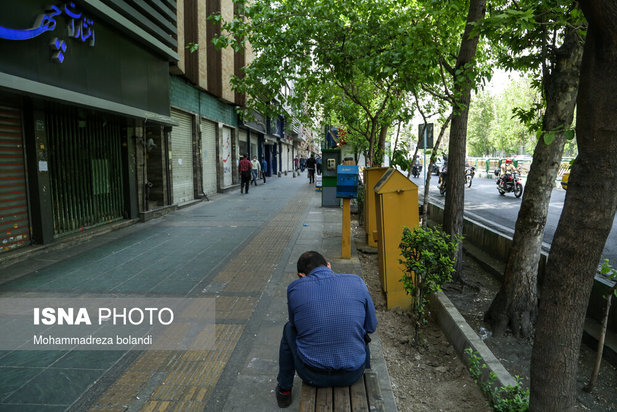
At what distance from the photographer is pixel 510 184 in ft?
61.4

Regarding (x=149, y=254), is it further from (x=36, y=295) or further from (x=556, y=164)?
(x=556, y=164)

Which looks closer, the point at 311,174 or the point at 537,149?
the point at 537,149

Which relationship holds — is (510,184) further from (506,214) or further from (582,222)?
(582,222)

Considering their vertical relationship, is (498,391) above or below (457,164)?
below

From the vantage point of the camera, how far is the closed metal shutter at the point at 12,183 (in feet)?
24.4

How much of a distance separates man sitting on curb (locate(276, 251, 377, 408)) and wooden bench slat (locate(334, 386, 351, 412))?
0.04 m

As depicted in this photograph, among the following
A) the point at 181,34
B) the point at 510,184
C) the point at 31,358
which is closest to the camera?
the point at 31,358

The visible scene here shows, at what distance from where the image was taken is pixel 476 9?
19.2 ft

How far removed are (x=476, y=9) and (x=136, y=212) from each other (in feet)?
31.8

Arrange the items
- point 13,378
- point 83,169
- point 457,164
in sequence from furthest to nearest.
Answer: point 83,169, point 457,164, point 13,378

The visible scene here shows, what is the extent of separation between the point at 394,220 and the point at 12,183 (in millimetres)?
6707

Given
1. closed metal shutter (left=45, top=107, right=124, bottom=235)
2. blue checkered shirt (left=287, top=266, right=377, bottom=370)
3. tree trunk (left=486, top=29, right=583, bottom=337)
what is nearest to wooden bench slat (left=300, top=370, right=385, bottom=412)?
blue checkered shirt (left=287, top=266, right=377, bottom=370)

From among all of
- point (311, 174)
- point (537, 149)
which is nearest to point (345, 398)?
point (537, 149)

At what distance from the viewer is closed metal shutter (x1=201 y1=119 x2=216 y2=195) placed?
18906mm
